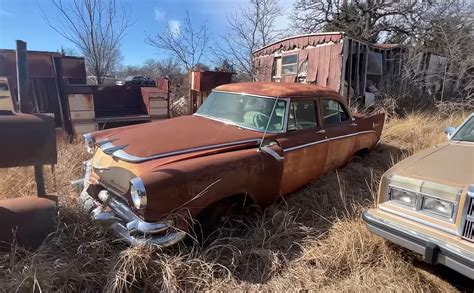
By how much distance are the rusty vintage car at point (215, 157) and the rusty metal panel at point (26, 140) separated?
1.73 ft

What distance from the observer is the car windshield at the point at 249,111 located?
155 inches

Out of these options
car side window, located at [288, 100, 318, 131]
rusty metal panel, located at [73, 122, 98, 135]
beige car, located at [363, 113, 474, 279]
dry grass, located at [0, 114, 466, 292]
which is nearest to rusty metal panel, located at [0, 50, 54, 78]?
rusty metal panel, located at [73, 122, 98, 135]

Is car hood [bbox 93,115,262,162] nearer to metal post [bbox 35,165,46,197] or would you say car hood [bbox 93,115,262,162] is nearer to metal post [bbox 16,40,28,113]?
metal post [bbox 35,165,46,197]

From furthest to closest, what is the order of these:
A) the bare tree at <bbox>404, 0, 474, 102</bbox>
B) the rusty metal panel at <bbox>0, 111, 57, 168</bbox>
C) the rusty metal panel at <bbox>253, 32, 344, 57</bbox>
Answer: the bare tree at <bbox>404, 0, 474, 102</bbox> → the rusty metal panel at <bbox>253, 32, 344, 57</bbox> → the rusty metal panel at <bbox>0, 111, 57, 168</bbox>

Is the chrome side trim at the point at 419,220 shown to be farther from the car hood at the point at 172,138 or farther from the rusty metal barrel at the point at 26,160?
the rusty metal barrel at the point at 26,160

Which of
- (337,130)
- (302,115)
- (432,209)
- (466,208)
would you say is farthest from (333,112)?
(466,208)

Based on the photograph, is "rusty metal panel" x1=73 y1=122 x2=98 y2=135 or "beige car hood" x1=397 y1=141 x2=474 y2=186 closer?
"beige car hood" x1=397 y1=141 x2=474 y2=186

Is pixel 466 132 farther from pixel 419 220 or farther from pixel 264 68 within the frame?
pixel 264 68

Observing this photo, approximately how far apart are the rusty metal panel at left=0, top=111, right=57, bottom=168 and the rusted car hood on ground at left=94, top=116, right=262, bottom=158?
649 mm

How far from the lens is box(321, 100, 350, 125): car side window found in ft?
14.9

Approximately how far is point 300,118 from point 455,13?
13239mm

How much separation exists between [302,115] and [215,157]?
155 cm

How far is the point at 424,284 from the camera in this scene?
283 centimetres

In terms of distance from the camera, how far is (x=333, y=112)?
475 cm
